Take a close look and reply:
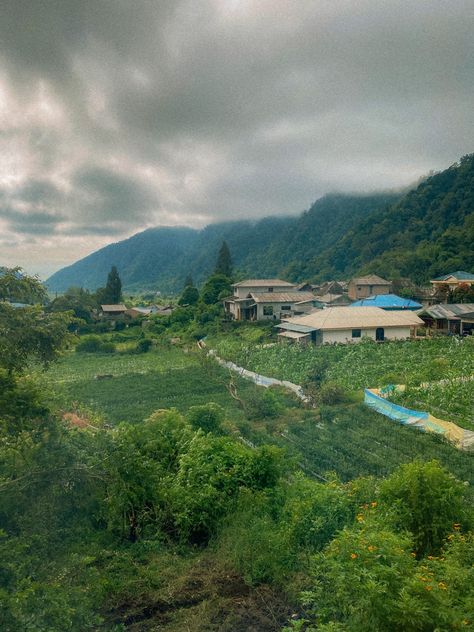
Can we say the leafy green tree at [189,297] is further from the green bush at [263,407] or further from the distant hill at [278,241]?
the green bush at [263,407]

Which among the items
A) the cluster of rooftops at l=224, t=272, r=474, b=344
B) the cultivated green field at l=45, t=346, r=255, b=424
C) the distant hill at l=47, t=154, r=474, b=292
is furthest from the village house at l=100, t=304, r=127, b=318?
the distant hill at l=47, t=154, r=474, b=292

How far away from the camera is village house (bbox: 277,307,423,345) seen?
28.3 m

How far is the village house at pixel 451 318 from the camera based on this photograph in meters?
29.4

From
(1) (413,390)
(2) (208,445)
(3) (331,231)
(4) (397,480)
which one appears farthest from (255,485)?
(3) (331,231)

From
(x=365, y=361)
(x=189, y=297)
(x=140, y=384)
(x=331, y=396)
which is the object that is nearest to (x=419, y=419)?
(x=331, y=396)

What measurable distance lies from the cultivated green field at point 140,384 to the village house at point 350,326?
6.78 meters

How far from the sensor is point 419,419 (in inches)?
519

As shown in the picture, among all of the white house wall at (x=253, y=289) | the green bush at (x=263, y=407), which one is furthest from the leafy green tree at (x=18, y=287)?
the white house wall at (x=253, y=289)

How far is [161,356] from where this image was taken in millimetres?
31344

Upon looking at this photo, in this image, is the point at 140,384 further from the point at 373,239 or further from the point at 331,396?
the point at 373,239

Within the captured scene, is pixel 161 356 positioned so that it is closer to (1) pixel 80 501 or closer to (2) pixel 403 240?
(1) pixel 80 501

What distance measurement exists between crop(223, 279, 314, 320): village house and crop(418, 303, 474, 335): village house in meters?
10.5

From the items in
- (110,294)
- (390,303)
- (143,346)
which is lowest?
(143,346)

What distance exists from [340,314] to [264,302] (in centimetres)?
1015
